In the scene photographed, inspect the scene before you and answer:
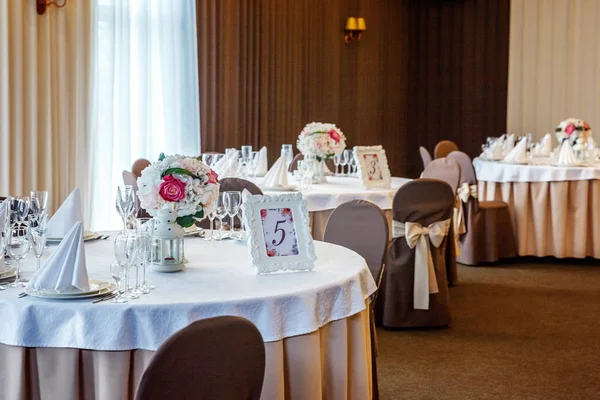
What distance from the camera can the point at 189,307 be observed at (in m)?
2.51

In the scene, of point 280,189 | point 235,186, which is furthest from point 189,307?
point 280,189

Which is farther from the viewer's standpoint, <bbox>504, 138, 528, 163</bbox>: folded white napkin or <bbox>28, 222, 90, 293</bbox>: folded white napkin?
<bbox>504, 138, 528, 163</bbox>: folded white napkin

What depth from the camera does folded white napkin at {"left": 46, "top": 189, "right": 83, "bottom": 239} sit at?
3.50 meters

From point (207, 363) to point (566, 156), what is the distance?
6346mm

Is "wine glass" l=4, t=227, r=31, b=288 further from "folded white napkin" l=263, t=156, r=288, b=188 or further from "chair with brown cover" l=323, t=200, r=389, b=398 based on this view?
"folded white napkin" l=263, t=156, r=288, b=188

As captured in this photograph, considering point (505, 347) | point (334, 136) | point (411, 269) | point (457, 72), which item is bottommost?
point (505, 347)

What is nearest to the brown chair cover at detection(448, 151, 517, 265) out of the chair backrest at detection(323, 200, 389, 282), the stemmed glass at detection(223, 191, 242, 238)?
the chair backrest at detection(323, 200, 389, 282)

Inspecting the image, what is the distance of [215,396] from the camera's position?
6.74 feet

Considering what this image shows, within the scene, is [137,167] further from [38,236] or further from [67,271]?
[67,271]

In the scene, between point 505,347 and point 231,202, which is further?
point 505,347

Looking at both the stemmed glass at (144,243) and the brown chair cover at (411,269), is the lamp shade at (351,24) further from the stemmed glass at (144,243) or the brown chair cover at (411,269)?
the stemmed glass at (144,243)

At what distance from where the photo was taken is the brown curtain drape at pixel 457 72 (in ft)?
34.8

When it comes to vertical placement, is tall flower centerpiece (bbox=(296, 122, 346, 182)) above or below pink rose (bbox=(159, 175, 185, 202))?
above

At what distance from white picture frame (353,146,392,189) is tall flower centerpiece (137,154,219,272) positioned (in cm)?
286
